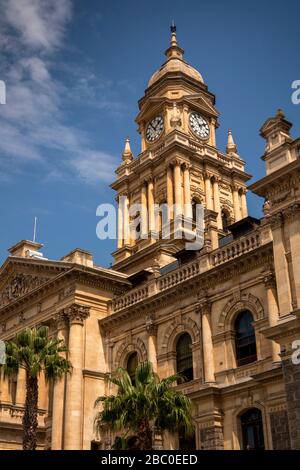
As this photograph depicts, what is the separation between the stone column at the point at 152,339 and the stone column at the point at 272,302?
8.60 m

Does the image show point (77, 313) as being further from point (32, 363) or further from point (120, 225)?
point (120, 225)

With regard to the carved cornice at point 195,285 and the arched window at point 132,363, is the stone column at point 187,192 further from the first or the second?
the arched window at point 132,363

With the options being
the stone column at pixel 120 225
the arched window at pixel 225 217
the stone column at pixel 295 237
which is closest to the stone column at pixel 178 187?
the arched window at pixel 225 217

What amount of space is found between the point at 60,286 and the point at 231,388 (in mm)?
14315

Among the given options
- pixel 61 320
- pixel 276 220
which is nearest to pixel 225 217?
pixel 61 320

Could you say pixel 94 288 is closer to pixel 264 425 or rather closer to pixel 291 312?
pixel 264 425

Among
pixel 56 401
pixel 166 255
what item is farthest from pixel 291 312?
pixel 166 255

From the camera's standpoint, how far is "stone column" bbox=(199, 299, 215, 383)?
109 feet

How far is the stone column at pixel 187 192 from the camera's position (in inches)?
2169

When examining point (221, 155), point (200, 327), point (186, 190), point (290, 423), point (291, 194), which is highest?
point (221, 155)

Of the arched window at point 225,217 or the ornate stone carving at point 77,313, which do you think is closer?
the ornate stone carving at point 77,313

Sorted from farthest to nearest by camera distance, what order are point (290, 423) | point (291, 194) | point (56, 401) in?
point (56, 401) < point (291, 194) < point (290, 423)

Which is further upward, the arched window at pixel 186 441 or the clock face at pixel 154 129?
the clock face at pixel 154 129

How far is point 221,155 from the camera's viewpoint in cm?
6188
